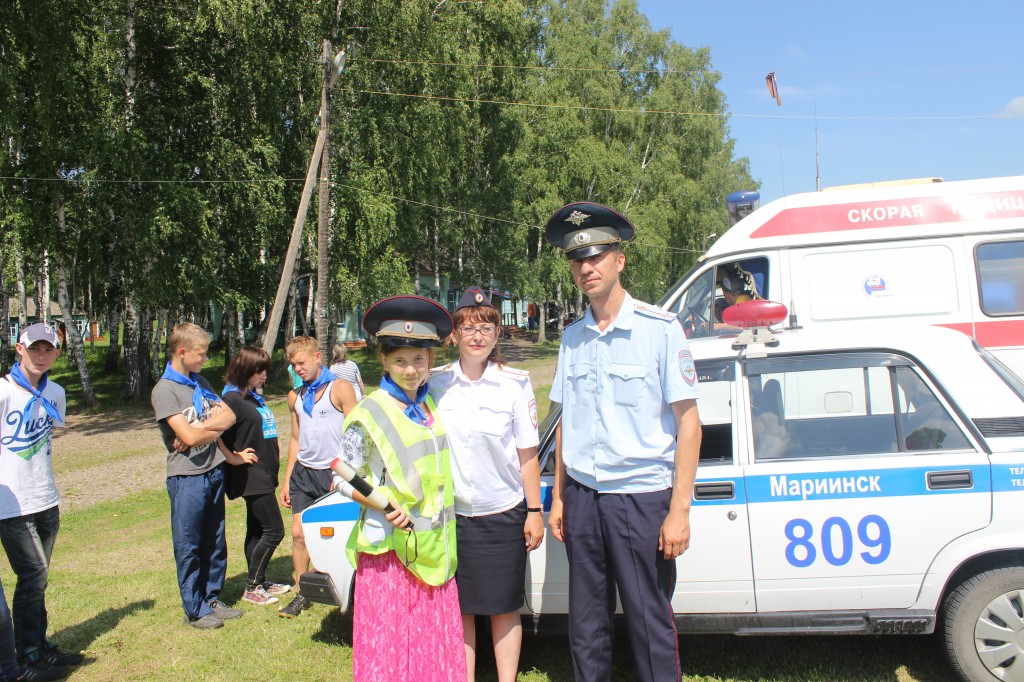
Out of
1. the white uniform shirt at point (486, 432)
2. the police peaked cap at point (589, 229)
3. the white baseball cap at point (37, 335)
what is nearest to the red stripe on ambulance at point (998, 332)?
the police peaked cap at point (589, 229)

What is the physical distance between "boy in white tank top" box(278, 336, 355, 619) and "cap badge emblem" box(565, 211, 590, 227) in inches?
94.7

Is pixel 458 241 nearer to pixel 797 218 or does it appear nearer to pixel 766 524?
pixel 797 218

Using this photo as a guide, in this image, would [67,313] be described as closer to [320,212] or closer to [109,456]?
[109,456]

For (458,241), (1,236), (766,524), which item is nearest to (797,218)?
(766,524)

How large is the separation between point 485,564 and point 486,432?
1.89 ft

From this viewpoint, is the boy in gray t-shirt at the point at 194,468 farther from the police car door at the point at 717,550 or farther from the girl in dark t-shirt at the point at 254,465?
the police car door at the point at 717,550

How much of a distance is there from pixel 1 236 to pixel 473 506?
706 inches

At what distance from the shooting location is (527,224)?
3048 cm

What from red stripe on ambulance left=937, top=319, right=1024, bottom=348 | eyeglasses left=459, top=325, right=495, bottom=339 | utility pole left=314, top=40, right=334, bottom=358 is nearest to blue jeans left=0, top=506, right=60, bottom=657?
eyeglasses left=459, top=325, right=495, bottom=339

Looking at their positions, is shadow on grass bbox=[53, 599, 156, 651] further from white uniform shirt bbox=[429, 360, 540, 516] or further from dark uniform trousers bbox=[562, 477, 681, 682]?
dark uniform trousers bbox=[562, 477, 681, 682]

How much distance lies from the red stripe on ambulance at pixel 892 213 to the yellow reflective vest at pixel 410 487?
4.79 metres

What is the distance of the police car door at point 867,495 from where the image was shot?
3350 mm

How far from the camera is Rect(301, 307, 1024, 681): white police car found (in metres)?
3.33

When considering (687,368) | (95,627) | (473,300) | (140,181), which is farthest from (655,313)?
(140,181)
